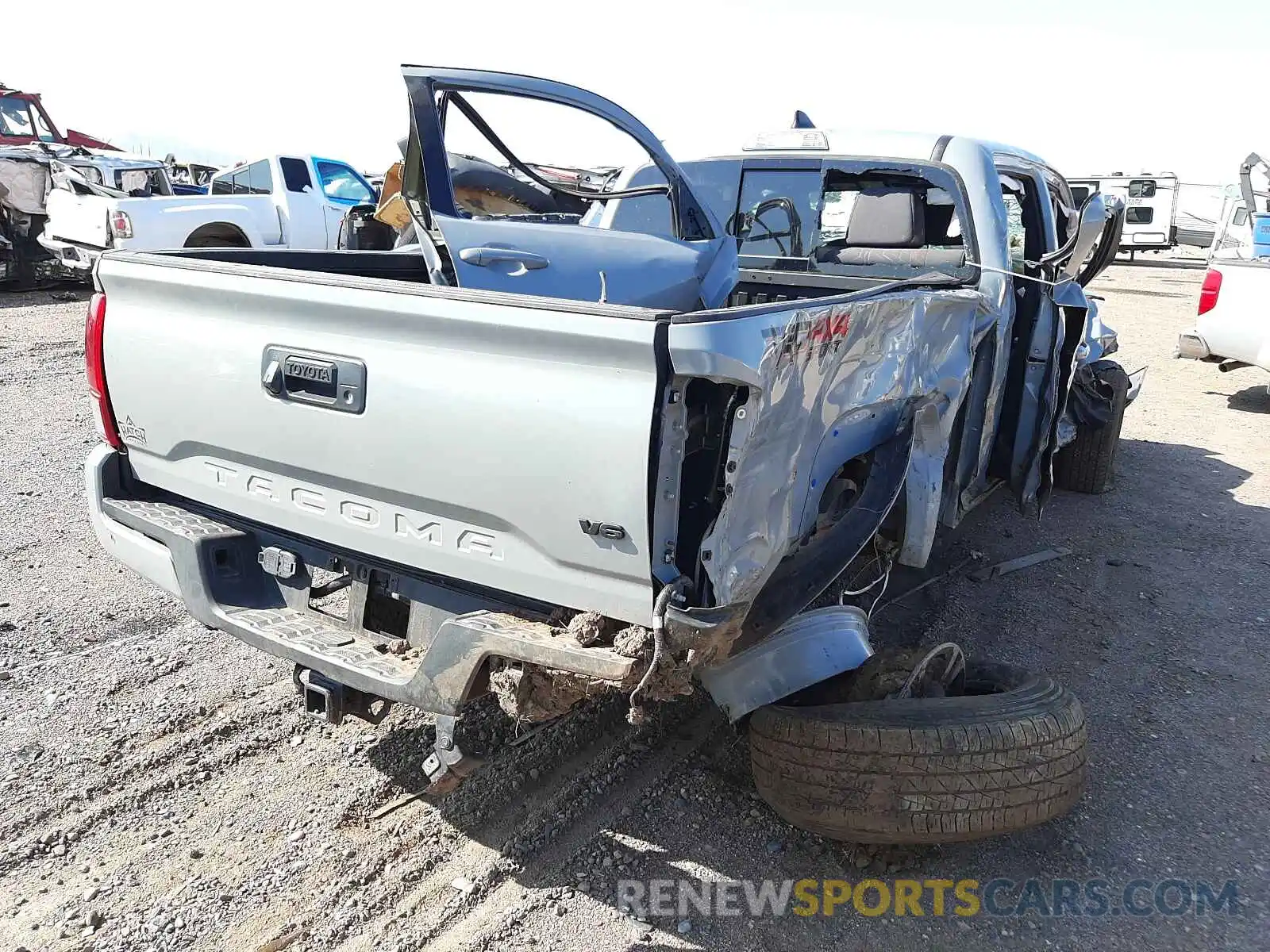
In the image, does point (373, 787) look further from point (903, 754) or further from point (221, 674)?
point (903, 754)

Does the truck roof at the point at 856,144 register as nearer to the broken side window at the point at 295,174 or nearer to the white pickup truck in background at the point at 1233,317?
the white pickup truck in background at the point at 1233,317

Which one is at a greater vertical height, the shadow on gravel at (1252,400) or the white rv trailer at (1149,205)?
the white rv trailer at (1149,205)

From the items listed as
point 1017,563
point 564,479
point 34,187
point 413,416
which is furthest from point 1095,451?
point 34,187

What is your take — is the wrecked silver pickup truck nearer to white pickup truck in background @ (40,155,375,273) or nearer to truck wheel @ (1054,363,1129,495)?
truck wheel @ (1054,363,1129,495)

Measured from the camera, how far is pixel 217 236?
12.1 meters

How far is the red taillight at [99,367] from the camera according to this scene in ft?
9.66

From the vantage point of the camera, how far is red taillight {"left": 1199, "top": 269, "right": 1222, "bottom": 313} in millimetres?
8922

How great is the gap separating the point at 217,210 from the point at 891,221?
1026 centimetres

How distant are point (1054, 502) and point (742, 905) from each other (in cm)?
448

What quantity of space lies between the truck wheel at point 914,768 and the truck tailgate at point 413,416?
747 millimetres

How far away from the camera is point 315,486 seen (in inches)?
103

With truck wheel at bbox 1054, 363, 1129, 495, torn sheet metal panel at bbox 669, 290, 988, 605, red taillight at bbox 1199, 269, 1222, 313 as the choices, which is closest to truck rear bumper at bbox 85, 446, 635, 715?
torn sheet metal panel at bbox 669, 290, 988, 605

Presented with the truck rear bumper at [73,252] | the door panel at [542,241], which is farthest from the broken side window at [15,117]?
the door panel at [542,241]

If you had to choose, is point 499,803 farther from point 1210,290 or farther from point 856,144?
point 1210,290
